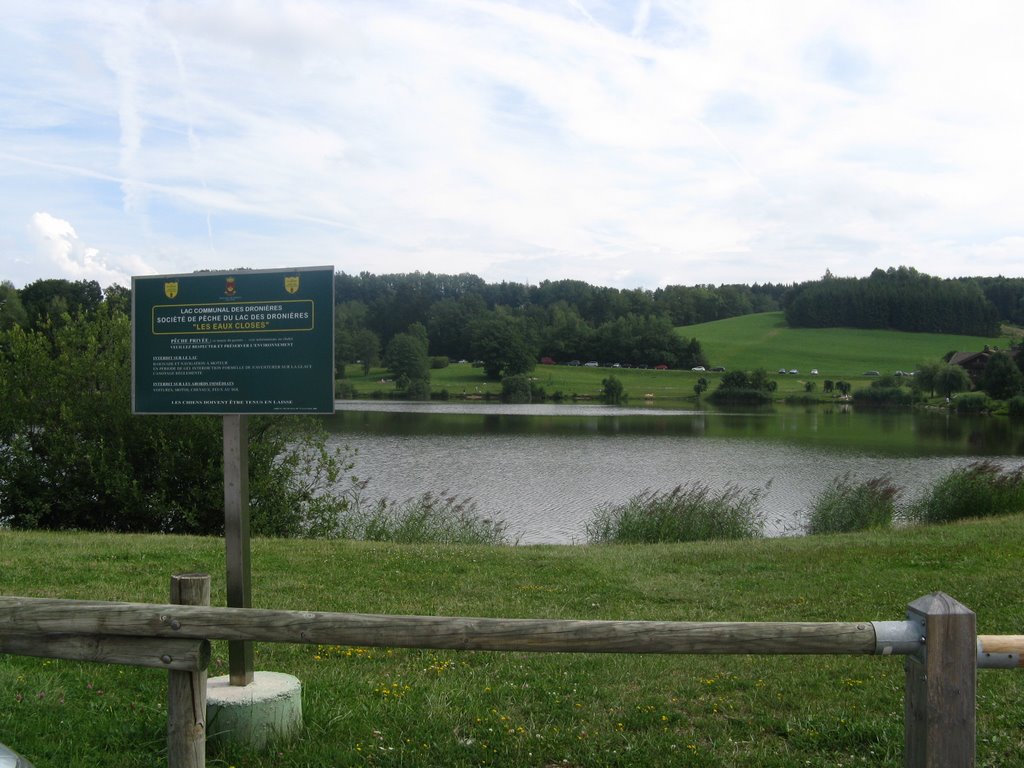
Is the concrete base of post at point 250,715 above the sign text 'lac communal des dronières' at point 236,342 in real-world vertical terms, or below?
below

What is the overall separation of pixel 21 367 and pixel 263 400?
15.1m

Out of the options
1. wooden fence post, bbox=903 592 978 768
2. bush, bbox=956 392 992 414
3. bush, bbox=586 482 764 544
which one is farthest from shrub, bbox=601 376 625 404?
wooden fence post, bbox=903 592 978 768

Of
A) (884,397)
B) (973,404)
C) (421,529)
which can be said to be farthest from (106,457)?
(884,397)

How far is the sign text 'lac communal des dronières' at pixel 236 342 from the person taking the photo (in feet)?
16.9

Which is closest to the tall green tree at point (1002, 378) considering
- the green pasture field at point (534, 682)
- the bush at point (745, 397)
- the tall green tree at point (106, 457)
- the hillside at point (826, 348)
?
the hillside at point (826, 348)

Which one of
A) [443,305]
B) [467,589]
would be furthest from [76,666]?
[443,305]

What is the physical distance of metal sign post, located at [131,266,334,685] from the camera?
514 centimetres

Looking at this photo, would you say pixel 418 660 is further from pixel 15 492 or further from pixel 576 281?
pixel 576 281

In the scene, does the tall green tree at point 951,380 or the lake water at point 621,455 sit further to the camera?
the tall green tree at point 951,380

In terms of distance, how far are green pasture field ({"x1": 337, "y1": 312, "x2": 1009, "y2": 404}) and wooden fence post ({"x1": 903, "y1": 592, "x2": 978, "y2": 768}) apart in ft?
293

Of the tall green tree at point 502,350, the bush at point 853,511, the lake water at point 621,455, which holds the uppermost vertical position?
the tall green tree at point 502,350

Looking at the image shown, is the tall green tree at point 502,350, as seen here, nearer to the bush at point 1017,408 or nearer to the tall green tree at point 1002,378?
the tall green tree at point 1002,378

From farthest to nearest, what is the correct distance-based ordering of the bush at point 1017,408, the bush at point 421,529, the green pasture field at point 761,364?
the green pasture field at point 761,364, the bush at point 1017,408, the bush at point 421,529

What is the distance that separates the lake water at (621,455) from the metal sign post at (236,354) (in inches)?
540
